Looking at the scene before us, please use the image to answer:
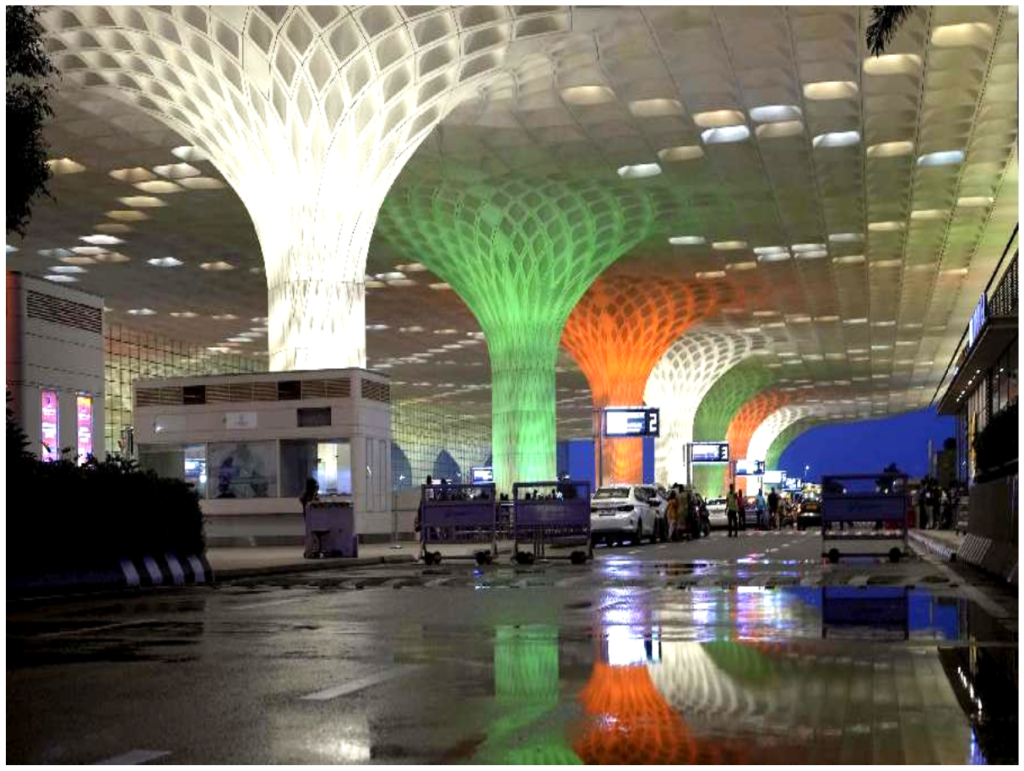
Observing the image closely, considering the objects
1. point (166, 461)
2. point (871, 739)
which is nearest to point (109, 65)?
point (166, 461)

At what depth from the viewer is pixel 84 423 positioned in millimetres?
23484

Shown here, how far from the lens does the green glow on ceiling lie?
18.9ft

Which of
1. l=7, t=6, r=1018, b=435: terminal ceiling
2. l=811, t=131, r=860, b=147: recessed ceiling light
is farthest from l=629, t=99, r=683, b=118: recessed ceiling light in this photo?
l=811, t=131, r=860, b=147: recessed ceiling light

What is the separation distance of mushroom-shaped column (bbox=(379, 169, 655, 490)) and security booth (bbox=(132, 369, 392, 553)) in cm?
1172

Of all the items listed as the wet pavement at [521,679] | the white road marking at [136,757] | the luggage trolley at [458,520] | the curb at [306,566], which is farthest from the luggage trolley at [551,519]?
the white road marking at [136,757]

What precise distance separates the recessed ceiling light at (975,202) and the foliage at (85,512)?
1378 inches

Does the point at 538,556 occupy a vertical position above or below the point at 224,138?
below

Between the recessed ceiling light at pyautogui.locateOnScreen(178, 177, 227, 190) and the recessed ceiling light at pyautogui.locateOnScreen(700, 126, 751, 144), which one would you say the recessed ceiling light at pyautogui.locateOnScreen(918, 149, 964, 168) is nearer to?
the recessed ceiling light at pyautogui.locateOnScreen(700, 126, 751, 144)

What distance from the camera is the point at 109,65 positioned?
33.1 m

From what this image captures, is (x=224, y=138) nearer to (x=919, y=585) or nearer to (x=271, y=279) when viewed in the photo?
(x=271, y=279)

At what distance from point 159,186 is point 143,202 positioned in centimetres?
254

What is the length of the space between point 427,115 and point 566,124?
618 cm

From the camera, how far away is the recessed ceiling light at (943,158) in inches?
1673

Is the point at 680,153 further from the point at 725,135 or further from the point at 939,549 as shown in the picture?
the point at 939,549
